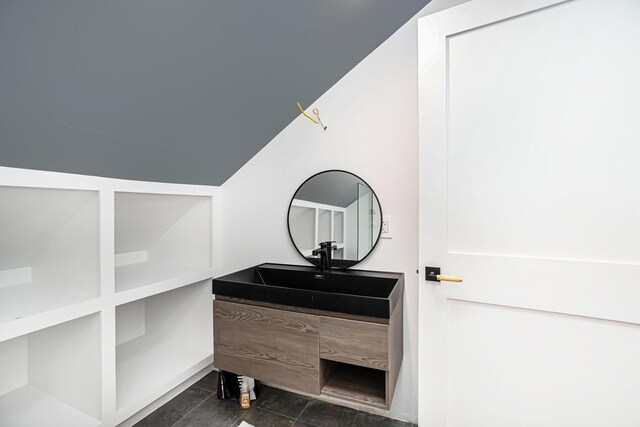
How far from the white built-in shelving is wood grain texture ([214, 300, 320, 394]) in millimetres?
557

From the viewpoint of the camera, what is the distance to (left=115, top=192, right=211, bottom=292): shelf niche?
2.15m

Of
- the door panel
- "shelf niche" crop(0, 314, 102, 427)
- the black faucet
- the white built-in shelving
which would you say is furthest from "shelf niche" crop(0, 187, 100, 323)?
the door panel

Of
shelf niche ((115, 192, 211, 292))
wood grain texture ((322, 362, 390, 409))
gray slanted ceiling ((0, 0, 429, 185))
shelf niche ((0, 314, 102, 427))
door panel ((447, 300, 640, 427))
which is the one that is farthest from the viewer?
shelf niche ((115, 192, 211, 292))

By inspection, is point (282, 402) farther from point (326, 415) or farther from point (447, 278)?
point (447, 278)

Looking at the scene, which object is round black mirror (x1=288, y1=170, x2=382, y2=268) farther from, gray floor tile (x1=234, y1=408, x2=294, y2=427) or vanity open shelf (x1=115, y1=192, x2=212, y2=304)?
gray floor tile (x1=234, y1=408, x2=294, y2=427)

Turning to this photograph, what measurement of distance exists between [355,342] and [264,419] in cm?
85

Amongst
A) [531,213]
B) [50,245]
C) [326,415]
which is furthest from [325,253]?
[50,245]

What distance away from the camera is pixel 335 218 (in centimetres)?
196

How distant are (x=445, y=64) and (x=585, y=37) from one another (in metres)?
0.49

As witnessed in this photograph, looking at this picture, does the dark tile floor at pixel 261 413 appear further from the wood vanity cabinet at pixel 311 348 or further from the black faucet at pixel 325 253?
the black faucet at pixel 325 253

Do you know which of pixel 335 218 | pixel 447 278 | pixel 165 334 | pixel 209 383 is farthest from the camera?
pixel 165 334

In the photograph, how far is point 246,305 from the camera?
1.63 metres

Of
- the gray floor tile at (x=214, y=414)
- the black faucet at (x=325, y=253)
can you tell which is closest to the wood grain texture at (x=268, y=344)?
the gray floor tile at (x=214, y=414)

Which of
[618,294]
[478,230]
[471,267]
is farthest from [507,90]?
[618,294]
